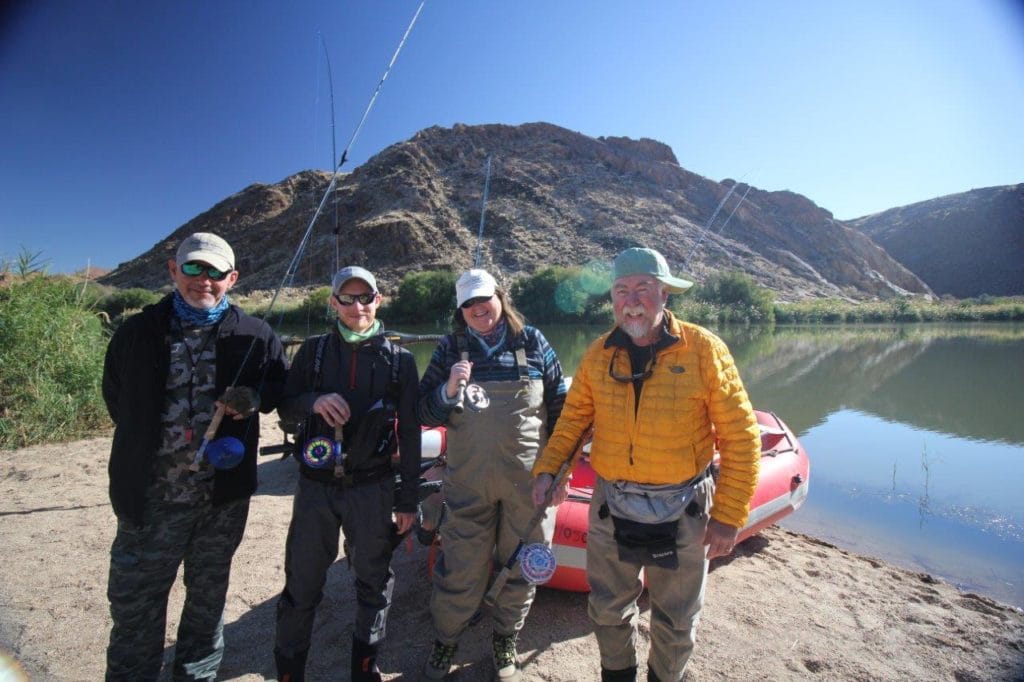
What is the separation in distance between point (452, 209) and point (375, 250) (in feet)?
39.9

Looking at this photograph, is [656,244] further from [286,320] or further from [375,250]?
[286,320]

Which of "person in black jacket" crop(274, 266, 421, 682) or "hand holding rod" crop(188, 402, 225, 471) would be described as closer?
"hand holding rod" crop(188, 402, 225, 471)

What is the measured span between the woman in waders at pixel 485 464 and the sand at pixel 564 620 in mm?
432

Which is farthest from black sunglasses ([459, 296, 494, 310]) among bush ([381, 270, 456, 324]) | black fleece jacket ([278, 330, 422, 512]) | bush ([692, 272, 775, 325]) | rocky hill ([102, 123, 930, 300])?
rocky hill ([102, 123, 930, 300])

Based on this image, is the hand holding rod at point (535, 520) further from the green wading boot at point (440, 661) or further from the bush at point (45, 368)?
the bush at point (45, 368)

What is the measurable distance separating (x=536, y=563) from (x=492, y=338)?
120 cm

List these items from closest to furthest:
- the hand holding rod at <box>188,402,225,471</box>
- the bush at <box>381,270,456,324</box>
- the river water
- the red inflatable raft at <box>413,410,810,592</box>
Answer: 1. the hand holding rod at <box>188,402,225,471</box>
2. the red inflatable raft at <box>413,410,810,592</box>
3. the river water
4. the bush at <box>381,270,456,324</box>

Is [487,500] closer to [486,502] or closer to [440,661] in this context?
[486,502]

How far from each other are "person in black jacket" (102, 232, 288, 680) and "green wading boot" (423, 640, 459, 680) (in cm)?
105

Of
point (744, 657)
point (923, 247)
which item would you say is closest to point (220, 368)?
point (744, 657)

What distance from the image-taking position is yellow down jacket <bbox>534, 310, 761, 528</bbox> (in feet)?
6.84

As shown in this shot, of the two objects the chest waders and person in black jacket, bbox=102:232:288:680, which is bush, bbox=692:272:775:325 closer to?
the chest waders

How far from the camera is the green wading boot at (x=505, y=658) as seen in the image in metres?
2.65

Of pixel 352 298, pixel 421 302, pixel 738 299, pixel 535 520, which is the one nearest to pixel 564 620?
pixel 535 520
